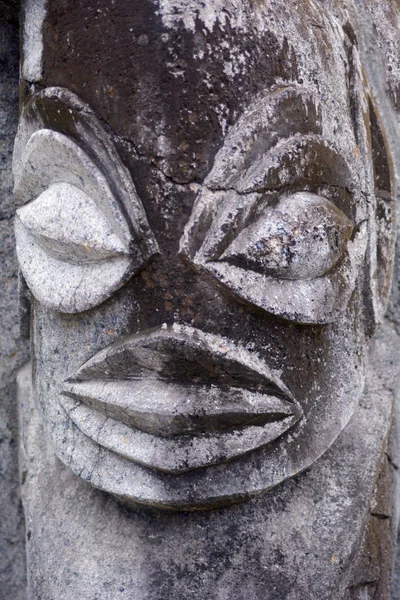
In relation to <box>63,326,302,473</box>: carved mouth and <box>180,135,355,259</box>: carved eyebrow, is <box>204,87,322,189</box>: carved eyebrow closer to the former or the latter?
<box>180,135,355,259</box>: carved eyebrow

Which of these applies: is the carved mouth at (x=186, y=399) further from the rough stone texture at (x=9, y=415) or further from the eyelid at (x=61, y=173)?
the rough stone texture at (x=9, y=415)

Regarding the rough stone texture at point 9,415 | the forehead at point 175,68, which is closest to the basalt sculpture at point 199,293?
the forehead at point 175,68

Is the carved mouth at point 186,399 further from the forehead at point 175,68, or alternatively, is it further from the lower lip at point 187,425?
the forehead at point 175,68

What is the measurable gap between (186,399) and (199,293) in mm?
142

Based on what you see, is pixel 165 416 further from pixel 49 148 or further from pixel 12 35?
pixel 12 35

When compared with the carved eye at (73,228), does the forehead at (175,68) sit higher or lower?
higher

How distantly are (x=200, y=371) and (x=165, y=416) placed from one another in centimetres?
8

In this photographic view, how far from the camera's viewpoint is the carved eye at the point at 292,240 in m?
0.86

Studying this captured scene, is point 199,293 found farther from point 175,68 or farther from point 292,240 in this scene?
point 175,68

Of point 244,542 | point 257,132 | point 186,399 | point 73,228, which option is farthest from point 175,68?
point 244,542

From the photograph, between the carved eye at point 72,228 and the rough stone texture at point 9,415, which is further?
the rough stone texture at point 9,415

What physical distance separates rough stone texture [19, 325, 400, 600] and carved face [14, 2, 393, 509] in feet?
0.25

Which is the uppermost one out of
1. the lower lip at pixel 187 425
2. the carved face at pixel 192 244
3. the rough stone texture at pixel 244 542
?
the carved face at pixel 192 244

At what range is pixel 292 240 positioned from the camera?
880 millimetres
